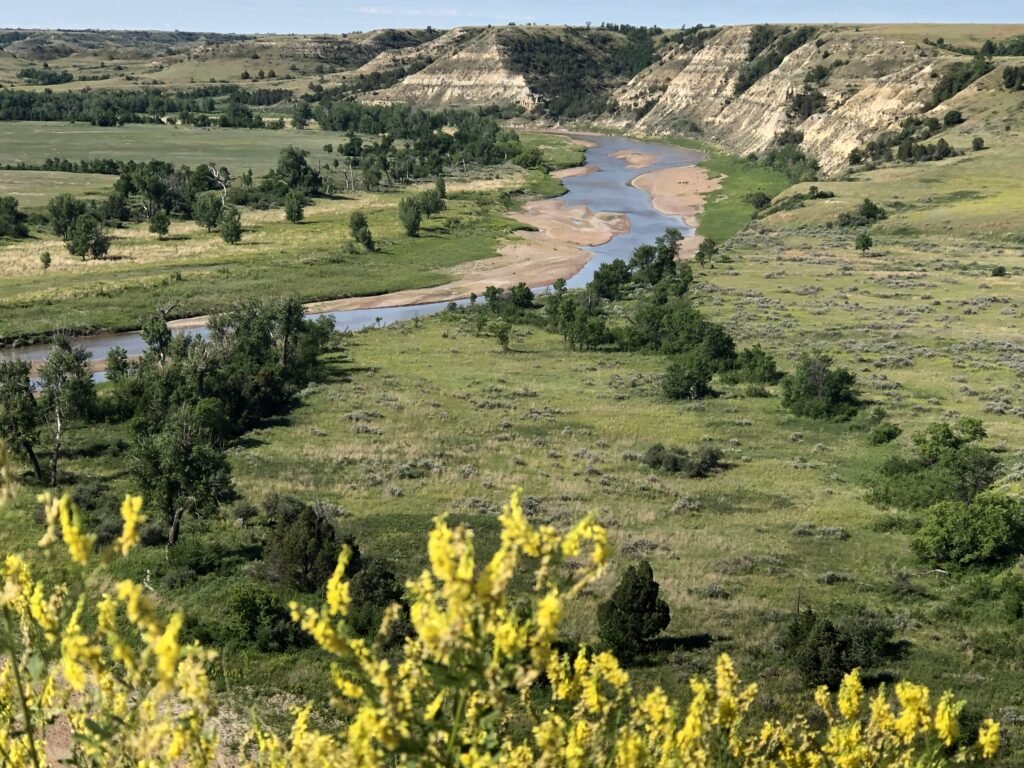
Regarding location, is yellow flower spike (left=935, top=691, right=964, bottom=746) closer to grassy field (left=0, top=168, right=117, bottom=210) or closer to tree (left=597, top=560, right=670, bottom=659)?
tree (left=597, top=560, right=670, bottom=659)

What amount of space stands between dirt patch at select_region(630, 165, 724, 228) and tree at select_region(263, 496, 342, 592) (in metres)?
83.6

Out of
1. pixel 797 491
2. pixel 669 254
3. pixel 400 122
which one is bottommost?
pixel 797 491

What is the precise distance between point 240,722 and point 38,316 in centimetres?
4766

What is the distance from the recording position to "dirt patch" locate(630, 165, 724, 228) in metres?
108

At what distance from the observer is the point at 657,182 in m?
125

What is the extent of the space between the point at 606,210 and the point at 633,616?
296 feet

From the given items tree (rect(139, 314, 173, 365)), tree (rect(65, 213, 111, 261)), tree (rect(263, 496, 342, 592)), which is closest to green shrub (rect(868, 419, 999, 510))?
tree (rect(263, 496, 342, 592))

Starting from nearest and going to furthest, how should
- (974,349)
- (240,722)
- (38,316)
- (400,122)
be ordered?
1. (240,722)
2. (974,349)
3. (38,316)
4. (400,122)

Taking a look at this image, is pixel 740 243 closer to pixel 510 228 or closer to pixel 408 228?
pixel 510 228

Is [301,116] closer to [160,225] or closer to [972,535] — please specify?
[160,225]

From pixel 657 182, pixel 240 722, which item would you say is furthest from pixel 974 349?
pixel 657 182

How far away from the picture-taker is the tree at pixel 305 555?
75.2 ft

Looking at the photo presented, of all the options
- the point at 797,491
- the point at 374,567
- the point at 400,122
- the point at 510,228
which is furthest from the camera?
the point at 400,122

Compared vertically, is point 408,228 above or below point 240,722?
above
